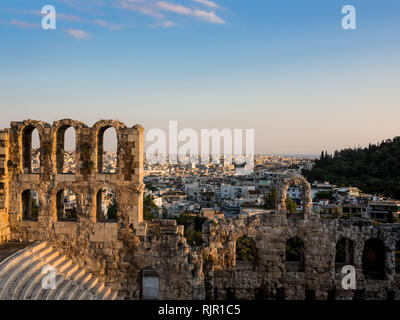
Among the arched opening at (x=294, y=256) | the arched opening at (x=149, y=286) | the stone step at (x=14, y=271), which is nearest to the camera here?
the stone step at (x=14, y=271)

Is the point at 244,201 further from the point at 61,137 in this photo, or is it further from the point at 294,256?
the point at 61,137

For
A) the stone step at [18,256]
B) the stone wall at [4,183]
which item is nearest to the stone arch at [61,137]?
the stone wall at [4,183]

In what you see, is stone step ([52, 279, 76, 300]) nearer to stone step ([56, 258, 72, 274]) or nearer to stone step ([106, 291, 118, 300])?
stone step ([56, 258, 72, 274])

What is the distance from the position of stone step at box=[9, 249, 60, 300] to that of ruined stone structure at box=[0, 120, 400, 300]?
94 cm

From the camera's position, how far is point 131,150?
13.7 metres

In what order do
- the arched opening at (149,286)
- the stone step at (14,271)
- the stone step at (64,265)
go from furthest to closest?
the arched opening at (149,286) < the stone step at (64,265) < the stone step at (14,271)

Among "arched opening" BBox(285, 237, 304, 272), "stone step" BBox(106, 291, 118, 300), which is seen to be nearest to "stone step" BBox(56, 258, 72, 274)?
"stone step" BBox(106, 291, 118, 300)

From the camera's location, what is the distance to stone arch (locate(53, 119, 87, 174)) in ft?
45.9

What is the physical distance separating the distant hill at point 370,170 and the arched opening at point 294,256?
37161 mm

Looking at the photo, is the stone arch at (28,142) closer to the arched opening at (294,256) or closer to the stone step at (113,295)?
the stone step at (113,295)

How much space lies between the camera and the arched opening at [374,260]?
1527cm

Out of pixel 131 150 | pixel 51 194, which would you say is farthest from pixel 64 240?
pixel 131 150
